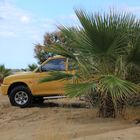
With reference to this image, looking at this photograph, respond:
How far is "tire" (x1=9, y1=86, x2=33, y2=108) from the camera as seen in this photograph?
58.3 ft

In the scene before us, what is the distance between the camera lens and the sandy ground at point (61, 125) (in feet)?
34.9

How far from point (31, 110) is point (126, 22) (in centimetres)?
550

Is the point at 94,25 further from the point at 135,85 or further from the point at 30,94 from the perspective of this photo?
the point at 30,94

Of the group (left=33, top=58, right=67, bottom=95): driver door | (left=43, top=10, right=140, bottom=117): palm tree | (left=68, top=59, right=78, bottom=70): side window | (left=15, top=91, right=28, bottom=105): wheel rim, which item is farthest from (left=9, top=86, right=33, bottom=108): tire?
(left=43, top=10, right=140, bottom=117): palm tree

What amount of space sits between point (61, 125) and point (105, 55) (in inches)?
81.4

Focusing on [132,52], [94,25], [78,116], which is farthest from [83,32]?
[78,116]

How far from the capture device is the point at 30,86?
17.8 meters

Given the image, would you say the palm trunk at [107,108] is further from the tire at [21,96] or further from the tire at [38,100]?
the tire at [38,100]

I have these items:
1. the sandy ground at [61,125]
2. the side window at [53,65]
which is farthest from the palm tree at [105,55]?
the side window at [53,65]

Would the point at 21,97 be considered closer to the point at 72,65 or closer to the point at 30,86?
the point at 30,86

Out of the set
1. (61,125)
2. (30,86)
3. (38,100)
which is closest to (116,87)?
(61,125)

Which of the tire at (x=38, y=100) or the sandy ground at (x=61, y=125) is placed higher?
the tire at (x=38, y=100)

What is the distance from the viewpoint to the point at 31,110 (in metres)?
16.6

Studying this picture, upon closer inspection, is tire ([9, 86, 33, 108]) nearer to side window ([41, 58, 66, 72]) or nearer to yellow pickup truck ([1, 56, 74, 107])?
yellow pickup truck ([1, 56, 74, 107])
